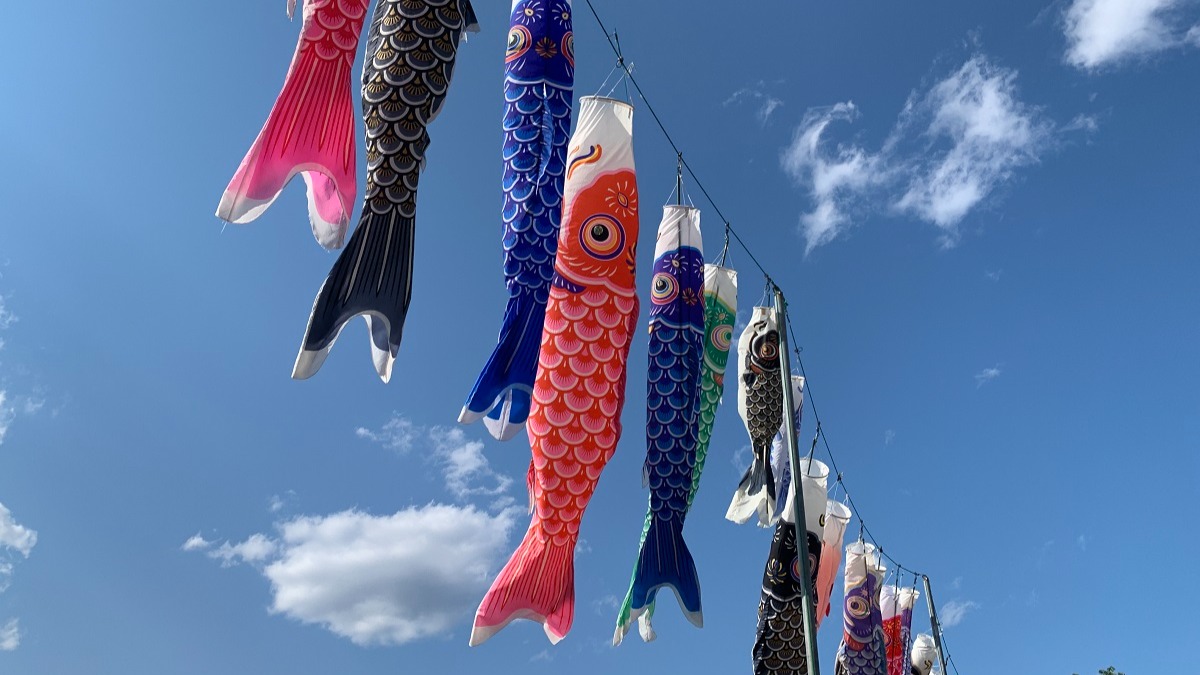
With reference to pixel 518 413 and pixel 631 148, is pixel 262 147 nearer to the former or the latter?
pixel 518 413

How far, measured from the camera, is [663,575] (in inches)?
314

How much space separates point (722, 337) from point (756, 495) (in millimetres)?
1959

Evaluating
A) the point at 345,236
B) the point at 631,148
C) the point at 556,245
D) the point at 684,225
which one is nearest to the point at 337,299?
the point at 345,236

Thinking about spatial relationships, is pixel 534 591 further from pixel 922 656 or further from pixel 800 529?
pixel 922 656

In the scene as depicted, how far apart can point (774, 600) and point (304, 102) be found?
837cm

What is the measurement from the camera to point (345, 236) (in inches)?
200

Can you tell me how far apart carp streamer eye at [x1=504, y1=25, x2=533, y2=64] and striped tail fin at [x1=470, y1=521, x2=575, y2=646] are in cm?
359

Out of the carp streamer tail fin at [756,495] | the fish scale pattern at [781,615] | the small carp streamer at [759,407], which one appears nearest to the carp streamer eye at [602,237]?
the small carp streamer at [759,407]

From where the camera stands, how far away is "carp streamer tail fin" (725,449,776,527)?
35.4ft

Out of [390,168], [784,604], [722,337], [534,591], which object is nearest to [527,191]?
[390,168]

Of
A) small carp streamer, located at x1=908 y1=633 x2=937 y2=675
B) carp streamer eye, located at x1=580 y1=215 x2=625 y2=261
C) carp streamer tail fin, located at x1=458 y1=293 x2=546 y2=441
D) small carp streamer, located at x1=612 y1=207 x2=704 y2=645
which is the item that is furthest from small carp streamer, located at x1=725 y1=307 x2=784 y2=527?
small carp streamer, located at x1=908 y1=633 x2=937 y2=675

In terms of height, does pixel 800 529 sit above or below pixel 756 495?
below

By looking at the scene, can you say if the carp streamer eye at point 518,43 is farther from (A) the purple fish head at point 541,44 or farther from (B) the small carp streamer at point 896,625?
(B) the small carp streamer at point 896,625

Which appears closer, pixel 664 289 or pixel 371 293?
pixel 371 293
